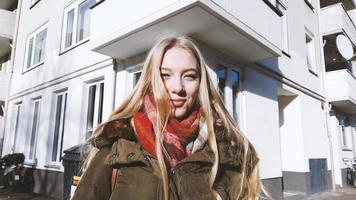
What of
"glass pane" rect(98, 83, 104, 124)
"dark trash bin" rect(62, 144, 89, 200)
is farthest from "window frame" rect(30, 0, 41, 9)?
"dark trash bin" rect(62, 144, 89, 200)

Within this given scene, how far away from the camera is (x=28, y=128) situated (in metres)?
10.7

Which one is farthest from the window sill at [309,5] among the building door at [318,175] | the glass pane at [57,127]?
the glass pane at [57,127]

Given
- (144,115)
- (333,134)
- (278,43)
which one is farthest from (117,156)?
(333,134)

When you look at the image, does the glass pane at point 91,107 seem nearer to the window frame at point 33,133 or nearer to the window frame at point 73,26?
the window frame at point 73,26

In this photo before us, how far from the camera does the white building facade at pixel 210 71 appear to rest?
19.0 feet

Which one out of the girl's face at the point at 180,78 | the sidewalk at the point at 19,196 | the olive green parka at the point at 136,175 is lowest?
the sidewalk at the point at 19,196

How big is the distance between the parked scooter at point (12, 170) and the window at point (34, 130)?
1.65 ft

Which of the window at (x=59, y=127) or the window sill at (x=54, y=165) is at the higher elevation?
the window at (x=59, y=127)

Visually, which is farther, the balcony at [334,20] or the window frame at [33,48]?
the balcony at [334,20]

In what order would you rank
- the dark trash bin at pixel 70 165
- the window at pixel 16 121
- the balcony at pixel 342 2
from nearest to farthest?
the dark trash bin at pixel 70 165
the window at pixel 16 121
the balcony at pixel 342 2

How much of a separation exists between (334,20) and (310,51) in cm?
200

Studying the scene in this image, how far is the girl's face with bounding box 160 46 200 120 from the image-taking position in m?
1.70

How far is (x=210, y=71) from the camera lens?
6.03m

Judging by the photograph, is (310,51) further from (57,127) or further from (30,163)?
(30,163)
